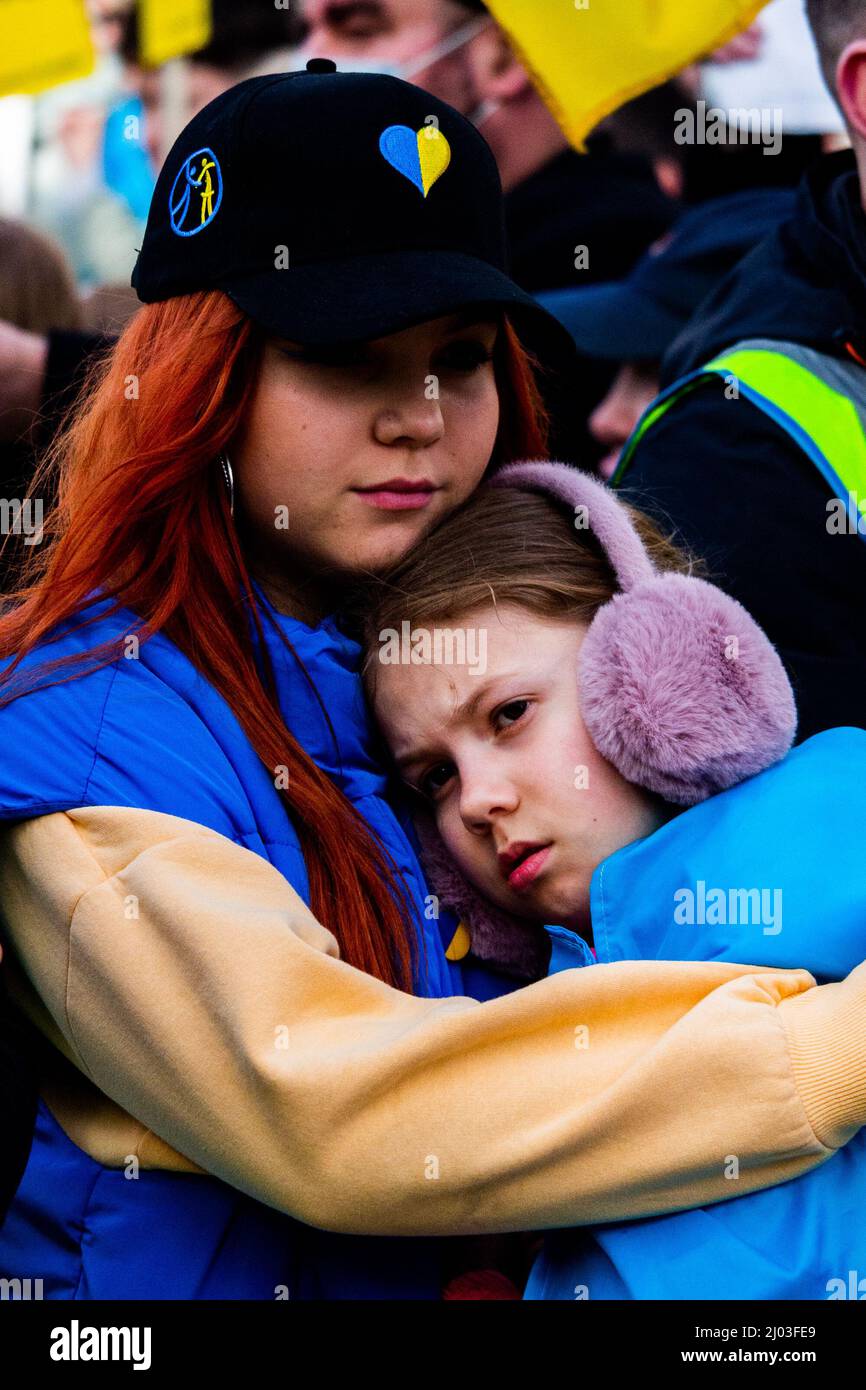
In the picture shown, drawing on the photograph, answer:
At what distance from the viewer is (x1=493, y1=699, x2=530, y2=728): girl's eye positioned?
7.39 feet

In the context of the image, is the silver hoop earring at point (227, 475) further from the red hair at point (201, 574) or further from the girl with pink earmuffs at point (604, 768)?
the girl with pink earmuffs at point (604, 768)

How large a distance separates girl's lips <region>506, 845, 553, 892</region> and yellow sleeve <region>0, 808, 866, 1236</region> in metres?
0.33

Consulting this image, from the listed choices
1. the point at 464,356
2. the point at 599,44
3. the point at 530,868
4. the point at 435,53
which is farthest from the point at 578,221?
the point at 530,868

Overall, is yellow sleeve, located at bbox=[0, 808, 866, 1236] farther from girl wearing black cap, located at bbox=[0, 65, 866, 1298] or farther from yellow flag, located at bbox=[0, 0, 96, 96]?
yellow flag, located at bbox=[0, 0, 96, 96]

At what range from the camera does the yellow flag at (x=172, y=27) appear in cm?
504

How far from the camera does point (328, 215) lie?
217 centimetres

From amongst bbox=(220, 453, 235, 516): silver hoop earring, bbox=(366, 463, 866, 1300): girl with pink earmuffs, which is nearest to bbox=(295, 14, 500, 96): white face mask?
bbox=(366, 463, 866, 1300): girl with pink earmuffs

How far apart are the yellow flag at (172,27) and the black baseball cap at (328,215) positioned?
118 inches

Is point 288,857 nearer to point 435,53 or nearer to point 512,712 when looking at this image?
point 512,712

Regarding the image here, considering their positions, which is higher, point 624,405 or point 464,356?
point 624,405

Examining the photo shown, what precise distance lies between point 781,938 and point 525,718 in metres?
0.44

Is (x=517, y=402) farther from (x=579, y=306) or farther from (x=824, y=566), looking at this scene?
(x=579, y=306)

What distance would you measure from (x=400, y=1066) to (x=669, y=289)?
2549 mm

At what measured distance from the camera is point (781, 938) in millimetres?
1984
